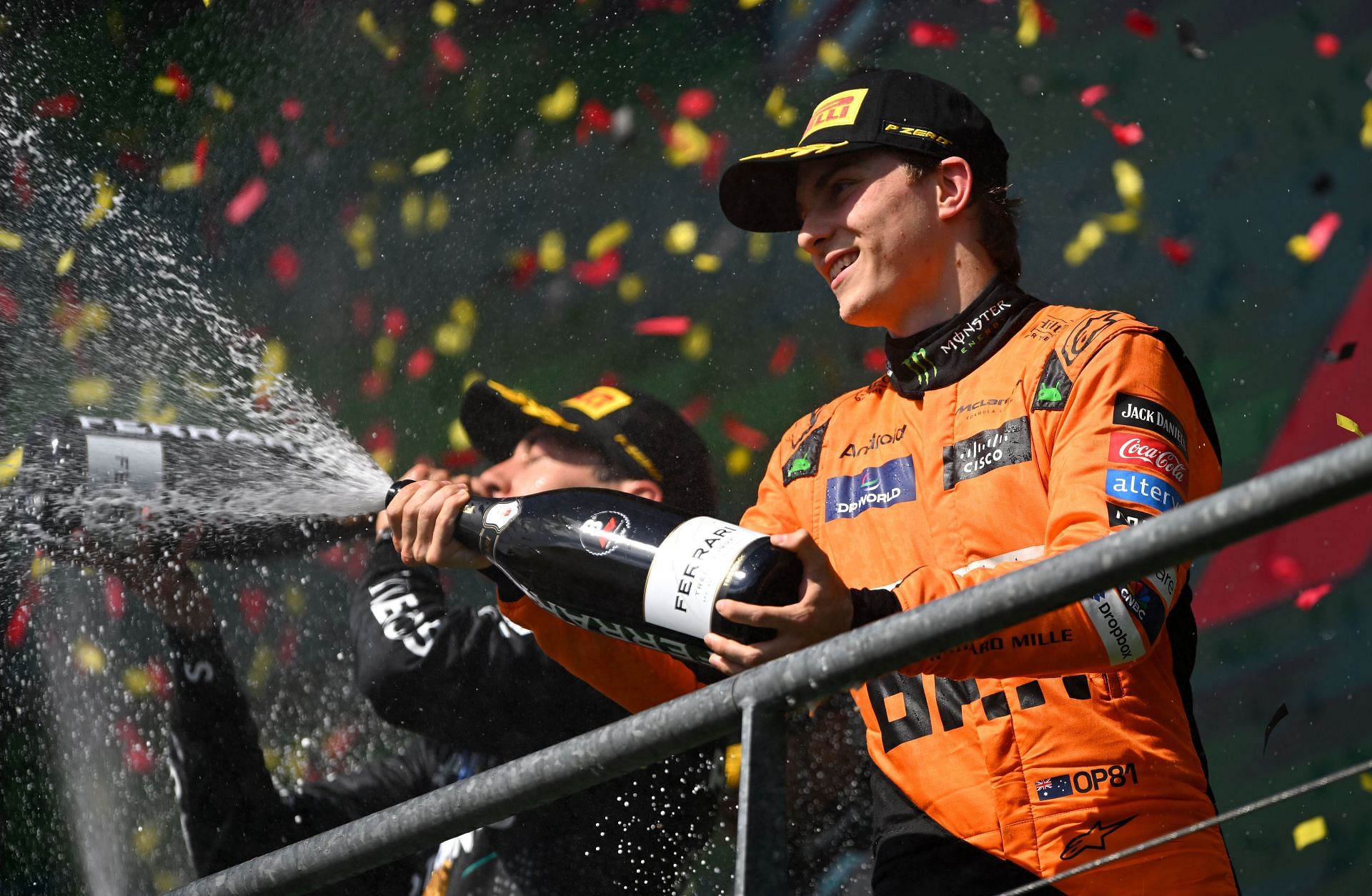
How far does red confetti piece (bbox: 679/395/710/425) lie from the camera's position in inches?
123

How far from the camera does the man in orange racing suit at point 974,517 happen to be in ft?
4.56

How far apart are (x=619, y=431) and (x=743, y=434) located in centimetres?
61

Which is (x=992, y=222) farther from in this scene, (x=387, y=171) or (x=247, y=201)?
(x=247, y=201)

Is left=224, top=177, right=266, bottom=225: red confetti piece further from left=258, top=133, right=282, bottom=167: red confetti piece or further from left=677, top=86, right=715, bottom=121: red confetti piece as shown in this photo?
left=677, top=86, right=715, bottom=121: red confetti piece

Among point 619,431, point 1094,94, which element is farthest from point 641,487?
point 1094,94

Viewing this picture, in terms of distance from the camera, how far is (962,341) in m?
1.71

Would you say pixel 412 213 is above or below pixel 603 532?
above

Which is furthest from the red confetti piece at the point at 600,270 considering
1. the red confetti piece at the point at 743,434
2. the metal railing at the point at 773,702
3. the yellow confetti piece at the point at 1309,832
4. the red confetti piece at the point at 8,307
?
the metal railing at the point at 773,702

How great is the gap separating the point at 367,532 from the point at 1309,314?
1.70 m

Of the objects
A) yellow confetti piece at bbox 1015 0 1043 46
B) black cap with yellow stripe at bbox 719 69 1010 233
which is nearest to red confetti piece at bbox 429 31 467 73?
yellow confetti piece at bbox 1015 0 1043 46

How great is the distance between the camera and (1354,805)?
8.61 ft

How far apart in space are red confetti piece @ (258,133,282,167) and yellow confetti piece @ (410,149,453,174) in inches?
15.1

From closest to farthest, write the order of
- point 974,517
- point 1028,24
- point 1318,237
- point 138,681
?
point 974,517 < point 1318,237 < point 1028,24 < point 138,681

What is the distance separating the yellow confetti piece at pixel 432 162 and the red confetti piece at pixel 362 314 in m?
0.30
